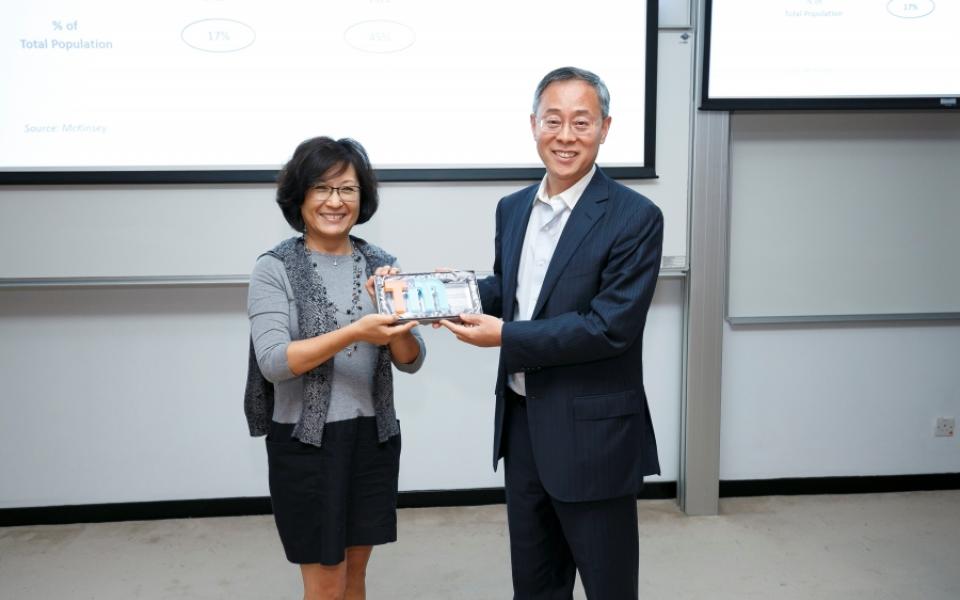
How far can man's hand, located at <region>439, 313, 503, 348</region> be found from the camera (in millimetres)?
1561

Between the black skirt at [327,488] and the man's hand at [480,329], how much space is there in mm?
329

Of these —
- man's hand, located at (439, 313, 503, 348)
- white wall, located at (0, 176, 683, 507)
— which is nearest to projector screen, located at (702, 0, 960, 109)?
white wall, located at (0, 176, 683, 507)

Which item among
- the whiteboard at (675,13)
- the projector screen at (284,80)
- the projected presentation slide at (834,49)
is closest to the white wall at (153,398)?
the projector screen at (284,80)

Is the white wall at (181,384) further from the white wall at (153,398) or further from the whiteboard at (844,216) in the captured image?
the whiteboard at (844,216)

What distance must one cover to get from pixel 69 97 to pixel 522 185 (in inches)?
72.4

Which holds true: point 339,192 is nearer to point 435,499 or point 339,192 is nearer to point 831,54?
point 435,499

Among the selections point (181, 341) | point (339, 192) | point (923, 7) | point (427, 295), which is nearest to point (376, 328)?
point (427, 295)

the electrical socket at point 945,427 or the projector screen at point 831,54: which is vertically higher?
the projector screen at point 831,54

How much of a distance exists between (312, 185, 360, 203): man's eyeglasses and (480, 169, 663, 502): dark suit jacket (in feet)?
1.58

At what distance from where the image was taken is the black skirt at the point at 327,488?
1624 millimetres

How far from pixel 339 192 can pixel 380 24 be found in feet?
4.82

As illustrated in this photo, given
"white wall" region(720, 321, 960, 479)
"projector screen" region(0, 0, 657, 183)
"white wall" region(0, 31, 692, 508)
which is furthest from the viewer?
"white wall" region(720, 321, 960, 479)

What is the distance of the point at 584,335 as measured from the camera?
1484 millimetres

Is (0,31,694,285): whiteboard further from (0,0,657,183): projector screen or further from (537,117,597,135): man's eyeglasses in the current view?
(537,117,597,135): man's eyeglasses
